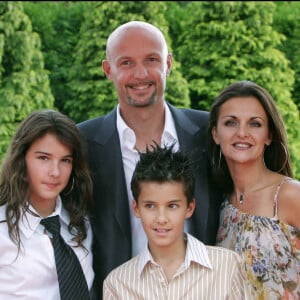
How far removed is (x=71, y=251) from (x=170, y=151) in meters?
0.68

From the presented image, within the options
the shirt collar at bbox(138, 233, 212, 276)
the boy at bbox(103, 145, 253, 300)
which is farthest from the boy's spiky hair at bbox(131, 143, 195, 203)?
the shirt collar at bbox(138, 233, 212, 276)

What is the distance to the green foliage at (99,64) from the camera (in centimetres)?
704

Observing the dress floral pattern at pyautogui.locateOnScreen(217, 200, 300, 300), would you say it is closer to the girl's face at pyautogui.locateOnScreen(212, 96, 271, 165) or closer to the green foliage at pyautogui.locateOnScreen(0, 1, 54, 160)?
the girl's face at pyautogui.locateOnScreen(212, 96, 271, 165)

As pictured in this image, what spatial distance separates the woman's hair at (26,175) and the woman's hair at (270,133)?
2.33 feet

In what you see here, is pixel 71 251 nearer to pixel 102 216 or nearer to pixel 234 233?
pixel 102 216

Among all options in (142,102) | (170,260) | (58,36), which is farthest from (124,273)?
(58,36)

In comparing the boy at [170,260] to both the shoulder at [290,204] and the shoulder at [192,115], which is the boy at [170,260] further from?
the shoulder at [192,115]

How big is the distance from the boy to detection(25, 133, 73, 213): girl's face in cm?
38

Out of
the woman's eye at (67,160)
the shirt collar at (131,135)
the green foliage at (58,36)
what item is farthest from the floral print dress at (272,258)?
the green foliage at (58,36)

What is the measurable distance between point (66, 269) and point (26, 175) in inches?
19.5

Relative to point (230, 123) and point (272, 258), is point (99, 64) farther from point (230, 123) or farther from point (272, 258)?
point (272, 258)

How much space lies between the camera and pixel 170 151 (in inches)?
107

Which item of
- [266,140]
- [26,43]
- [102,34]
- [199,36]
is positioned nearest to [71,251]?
[266,140]

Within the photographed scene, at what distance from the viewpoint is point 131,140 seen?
125 inches
